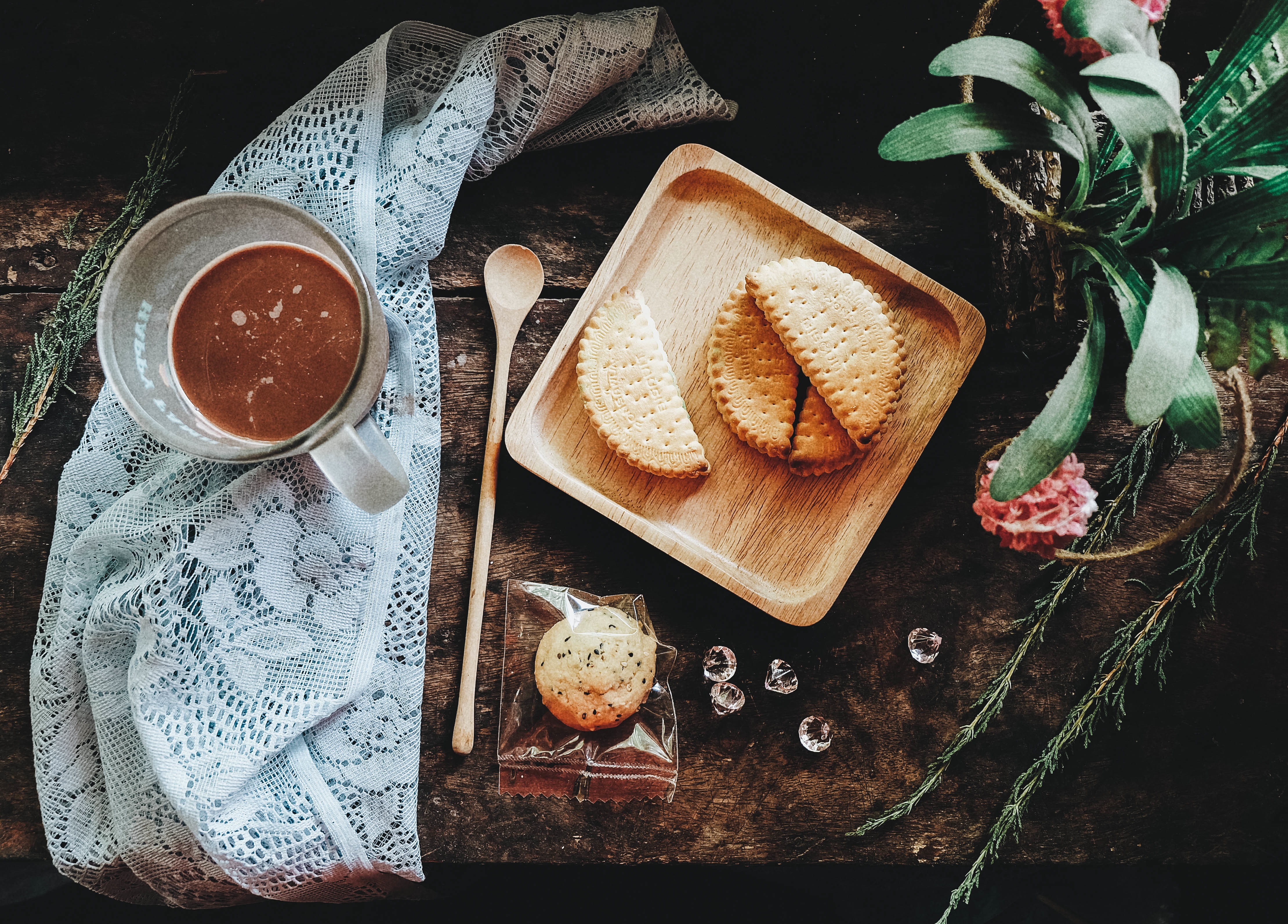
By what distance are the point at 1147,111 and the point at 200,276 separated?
3.56ft

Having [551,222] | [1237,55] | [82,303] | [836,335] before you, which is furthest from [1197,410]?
[82,303]

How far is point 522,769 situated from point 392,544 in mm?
412

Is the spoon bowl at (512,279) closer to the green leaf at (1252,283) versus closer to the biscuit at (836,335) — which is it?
the biscuit at (836,335)

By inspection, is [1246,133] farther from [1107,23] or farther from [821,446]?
[821,446]

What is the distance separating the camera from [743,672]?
1.33 m

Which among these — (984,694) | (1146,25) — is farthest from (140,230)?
(984,694)

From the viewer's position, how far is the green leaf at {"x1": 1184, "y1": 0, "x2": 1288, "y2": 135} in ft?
2.78

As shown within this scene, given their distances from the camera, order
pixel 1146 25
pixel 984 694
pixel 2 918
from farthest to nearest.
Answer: pixel 2 918 < pixel 984 694 < pixel 1146 25

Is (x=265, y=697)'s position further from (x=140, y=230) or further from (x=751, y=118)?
(x=751, y=118)

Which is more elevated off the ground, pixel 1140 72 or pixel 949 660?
pixel 1140 72

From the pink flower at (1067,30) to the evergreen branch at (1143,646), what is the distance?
67 centimetres

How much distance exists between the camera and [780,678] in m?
1.32

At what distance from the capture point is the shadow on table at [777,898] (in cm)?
164

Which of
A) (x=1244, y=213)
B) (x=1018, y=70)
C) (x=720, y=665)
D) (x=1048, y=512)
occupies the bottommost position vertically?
(x=720, y=665)
